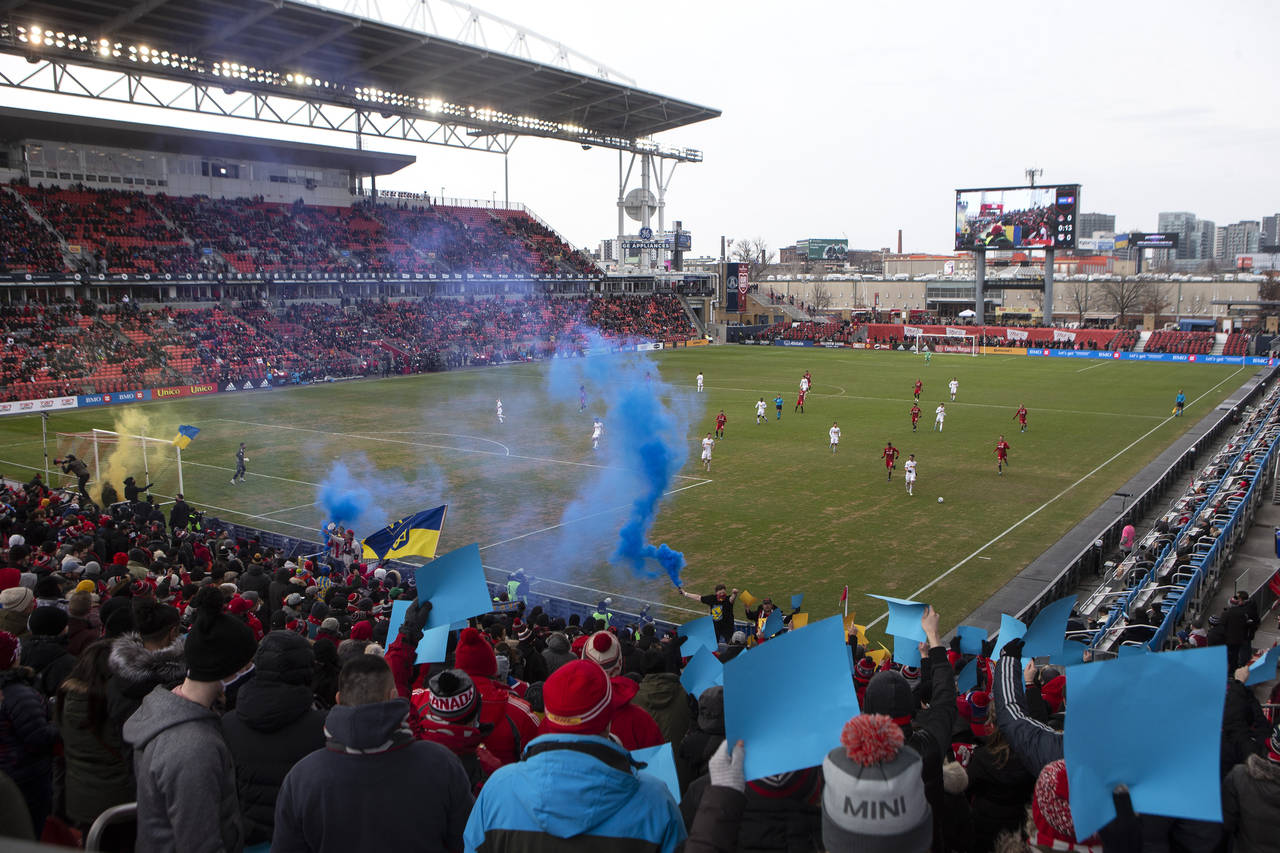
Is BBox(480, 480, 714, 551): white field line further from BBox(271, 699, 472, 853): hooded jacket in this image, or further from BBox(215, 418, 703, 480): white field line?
BBox(271, 699, 472, 853): hooded jacket

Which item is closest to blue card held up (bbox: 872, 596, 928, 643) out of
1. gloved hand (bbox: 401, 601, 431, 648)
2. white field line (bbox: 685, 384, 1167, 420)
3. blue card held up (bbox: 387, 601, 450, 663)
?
blue card held up (bbox: 387, 601, 450, 663)

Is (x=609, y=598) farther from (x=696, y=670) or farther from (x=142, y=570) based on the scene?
(x=696, y=670)

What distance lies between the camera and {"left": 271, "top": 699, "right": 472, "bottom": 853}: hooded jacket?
3.67 m

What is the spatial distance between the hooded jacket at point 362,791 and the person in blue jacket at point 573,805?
0.37m

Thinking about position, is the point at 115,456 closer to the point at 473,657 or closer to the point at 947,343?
the point at 473,657

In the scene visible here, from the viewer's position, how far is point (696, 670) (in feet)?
24.6

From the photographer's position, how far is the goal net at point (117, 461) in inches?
1104

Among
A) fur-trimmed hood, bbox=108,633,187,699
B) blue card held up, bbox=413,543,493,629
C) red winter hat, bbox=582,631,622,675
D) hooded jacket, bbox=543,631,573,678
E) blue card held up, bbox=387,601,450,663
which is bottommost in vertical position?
hooded jacket, bbox=543,631,573,678

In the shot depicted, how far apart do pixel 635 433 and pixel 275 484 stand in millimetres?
12767

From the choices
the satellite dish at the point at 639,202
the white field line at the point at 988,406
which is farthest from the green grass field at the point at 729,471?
the satellite dish at the point at 639,202

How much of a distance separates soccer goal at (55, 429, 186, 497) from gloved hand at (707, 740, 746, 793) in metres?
27.8

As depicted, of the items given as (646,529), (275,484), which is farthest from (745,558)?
(275,484)

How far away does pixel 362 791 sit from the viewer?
3.68 meters

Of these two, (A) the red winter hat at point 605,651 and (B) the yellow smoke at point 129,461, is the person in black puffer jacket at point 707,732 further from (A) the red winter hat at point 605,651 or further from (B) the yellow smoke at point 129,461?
(B) the yellow smoke at point 129,461
